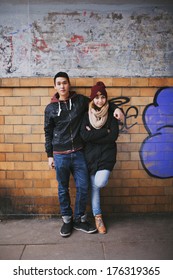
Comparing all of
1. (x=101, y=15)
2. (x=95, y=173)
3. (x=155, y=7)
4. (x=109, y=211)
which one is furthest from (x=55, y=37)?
(x=109, y=211)

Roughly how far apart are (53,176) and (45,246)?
100 cm

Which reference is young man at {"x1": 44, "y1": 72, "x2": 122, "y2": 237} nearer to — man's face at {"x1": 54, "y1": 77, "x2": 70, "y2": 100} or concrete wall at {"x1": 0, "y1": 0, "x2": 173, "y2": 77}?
man's face at {"x1": 54, "y1": 77, "x2": 70, "y2": 100}

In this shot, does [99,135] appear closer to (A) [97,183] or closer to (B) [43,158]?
(A) [97,183]

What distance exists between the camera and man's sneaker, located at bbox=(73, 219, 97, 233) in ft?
12.4

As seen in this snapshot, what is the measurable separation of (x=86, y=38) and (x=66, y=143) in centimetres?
137

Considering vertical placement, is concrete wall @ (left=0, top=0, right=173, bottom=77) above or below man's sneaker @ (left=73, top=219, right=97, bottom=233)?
above

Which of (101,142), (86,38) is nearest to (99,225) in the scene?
(101,142)

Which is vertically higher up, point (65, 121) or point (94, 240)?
point (65, 121)

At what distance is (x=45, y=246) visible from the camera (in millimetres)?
3477

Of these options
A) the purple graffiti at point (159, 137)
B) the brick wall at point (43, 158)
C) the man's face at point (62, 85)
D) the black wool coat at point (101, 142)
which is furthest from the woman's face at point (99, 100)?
the purple graffiti at point (159, 137)

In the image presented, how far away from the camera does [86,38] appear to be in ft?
13.0

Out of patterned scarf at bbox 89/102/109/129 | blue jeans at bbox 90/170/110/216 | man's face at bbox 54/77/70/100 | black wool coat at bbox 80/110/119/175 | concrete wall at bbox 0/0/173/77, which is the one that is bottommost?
blue jeans at bbox 90/170/110/216

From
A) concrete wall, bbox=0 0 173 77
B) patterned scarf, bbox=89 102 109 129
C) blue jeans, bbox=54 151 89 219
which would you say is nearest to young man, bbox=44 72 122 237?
blue jeans, bbox=54 151 89 219

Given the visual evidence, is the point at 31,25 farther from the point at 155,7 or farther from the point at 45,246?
the point at 45,246
